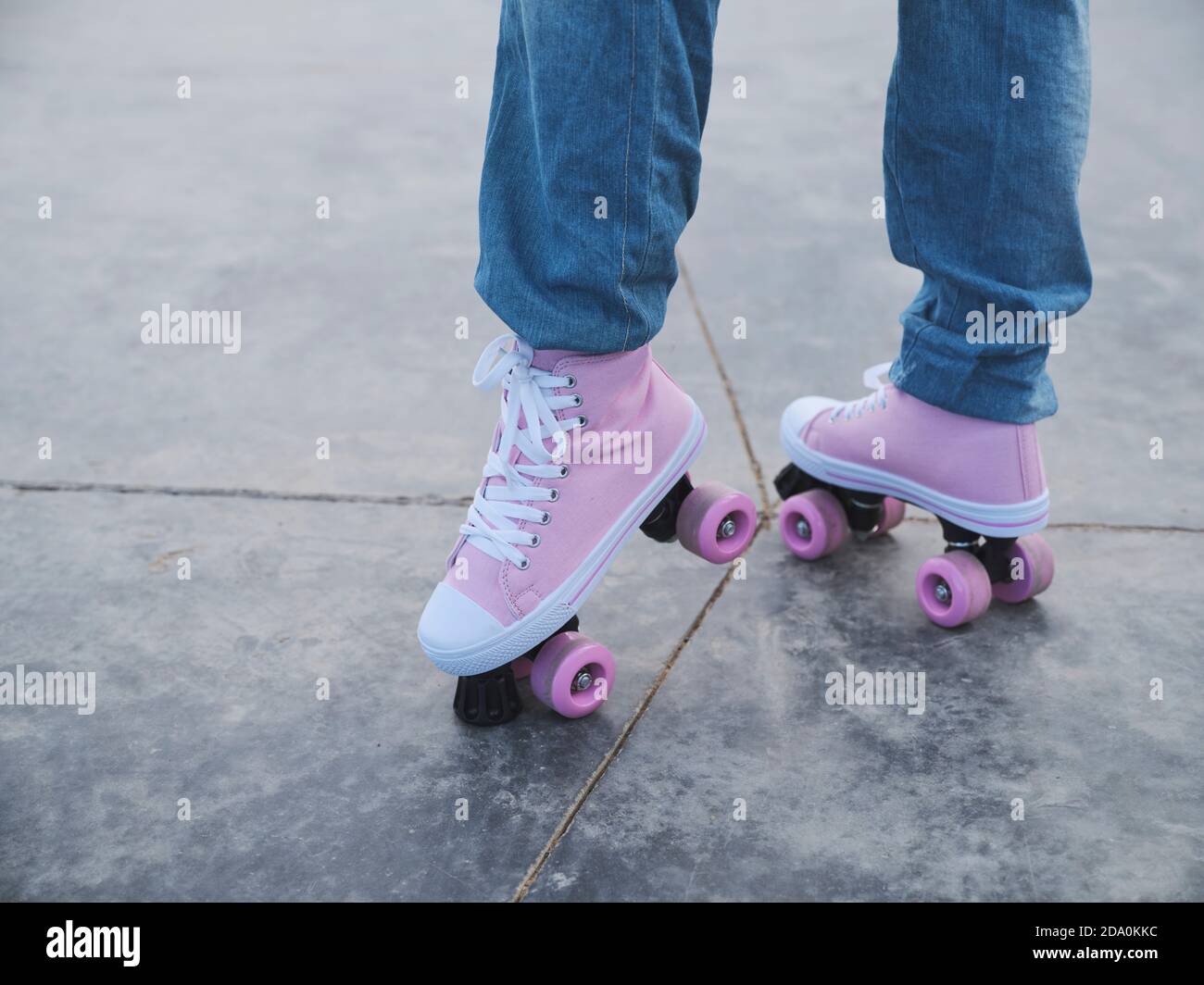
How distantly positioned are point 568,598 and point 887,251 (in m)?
1.74

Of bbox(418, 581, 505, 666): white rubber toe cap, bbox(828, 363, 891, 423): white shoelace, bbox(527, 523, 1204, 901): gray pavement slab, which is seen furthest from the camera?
bbox(828, 363, 891, 423): white shoelace

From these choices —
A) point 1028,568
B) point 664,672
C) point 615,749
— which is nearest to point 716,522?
point 664,672

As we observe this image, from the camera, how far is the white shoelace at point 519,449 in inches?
59.6

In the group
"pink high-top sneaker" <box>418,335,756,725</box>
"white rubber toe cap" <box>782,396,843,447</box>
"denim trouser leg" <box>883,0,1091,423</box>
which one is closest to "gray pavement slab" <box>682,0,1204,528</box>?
"white rubber toe cap" <box>782,396,843,447</box>

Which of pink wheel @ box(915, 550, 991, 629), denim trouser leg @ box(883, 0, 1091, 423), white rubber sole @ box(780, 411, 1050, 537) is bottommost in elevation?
pink wheel @ box(915, 550, 991, 629)

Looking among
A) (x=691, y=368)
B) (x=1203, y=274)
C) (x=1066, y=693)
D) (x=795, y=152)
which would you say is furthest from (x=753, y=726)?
(x=795, y=152)

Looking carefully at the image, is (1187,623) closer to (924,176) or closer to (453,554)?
(924,176)

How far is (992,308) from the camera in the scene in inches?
63.6

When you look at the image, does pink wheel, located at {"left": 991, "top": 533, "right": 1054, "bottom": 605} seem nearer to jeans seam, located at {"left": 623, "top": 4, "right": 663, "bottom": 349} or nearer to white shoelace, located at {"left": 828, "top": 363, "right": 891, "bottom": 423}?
white shoelace, located at {"left": 828, "top": 363, "right": 891, "bottom": 423}

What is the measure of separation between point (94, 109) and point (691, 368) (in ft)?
7.39

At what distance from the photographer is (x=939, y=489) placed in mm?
1747

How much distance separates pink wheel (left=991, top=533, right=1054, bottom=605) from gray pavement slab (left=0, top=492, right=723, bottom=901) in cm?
→ 42

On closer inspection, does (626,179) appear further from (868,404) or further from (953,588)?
(953,588)

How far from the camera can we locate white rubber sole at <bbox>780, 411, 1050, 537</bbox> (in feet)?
5.60
